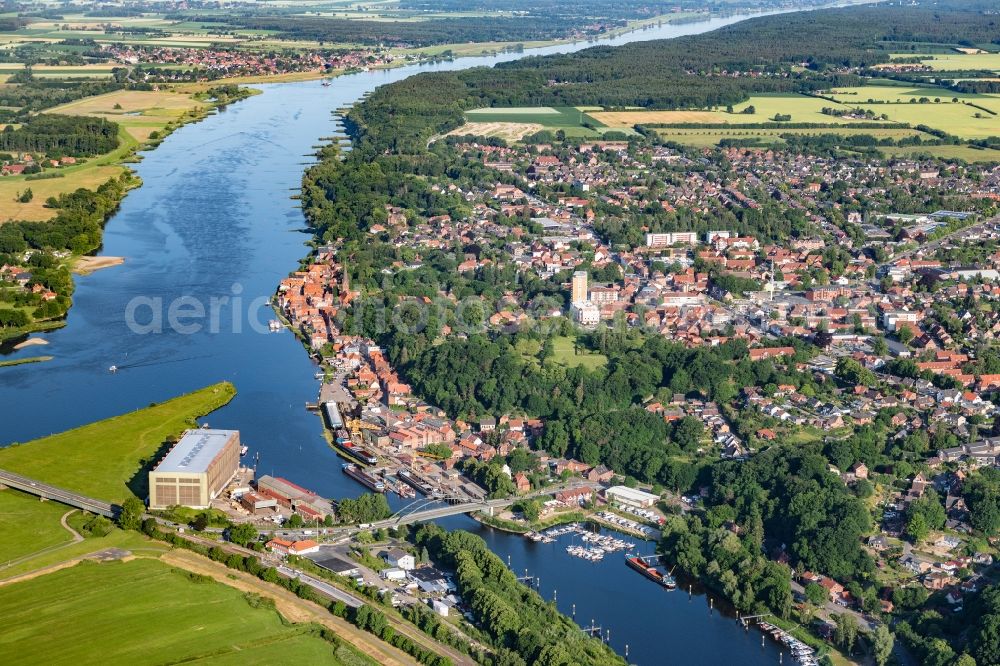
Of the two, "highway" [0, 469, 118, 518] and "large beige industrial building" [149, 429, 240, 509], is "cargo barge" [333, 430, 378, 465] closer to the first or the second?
"large beige industrial building" [149, 429, 240, 509]

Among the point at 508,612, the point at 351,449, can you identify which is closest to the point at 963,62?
the point at 351,449

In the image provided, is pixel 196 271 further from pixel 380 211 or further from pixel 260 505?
pixel 260 505

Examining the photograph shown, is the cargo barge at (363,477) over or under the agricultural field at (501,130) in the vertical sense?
under

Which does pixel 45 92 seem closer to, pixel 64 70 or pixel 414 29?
pixel 64 70

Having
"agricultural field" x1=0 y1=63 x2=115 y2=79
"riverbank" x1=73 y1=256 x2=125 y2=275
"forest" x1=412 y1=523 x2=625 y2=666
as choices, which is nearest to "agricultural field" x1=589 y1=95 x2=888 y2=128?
"riverbank" x1=73 y1=256 x2=125 y2=275

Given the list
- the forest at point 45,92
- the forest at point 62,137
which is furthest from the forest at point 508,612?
the forest at point 45,92

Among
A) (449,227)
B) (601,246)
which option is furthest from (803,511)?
(449,227)

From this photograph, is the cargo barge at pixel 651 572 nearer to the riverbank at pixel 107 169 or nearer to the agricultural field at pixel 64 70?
the riverbank at pixel 107 169
